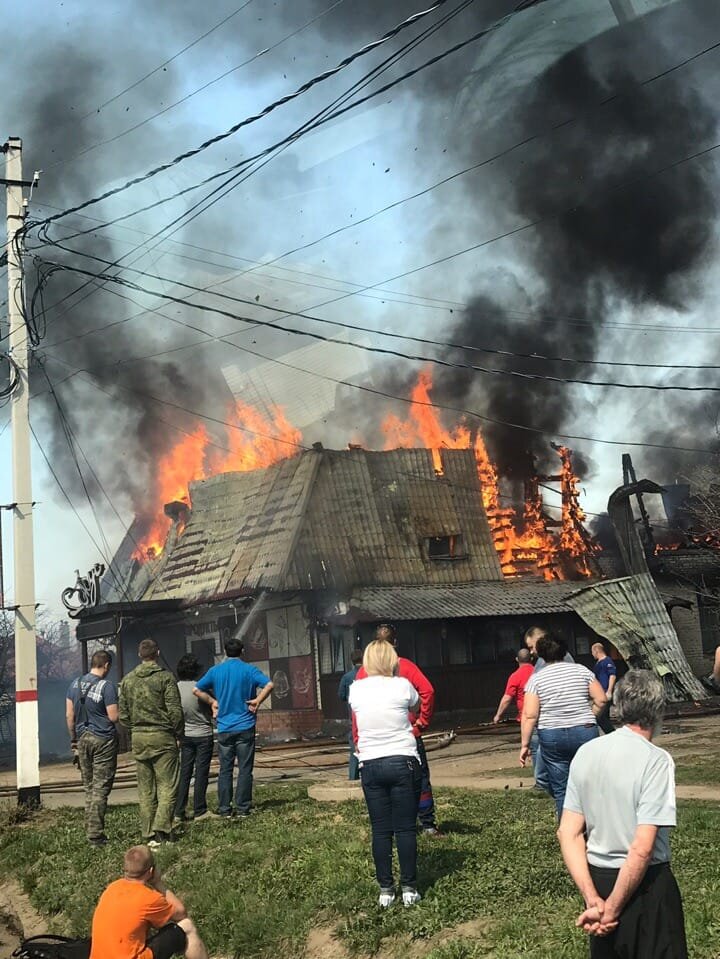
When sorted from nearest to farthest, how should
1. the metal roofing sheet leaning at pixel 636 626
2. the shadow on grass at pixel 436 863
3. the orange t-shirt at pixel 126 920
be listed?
the orange t-shirt at pixel 126 920, the shadow on grass at pixel 436 863, the metal roofing sheet leaning at pixel 636 626

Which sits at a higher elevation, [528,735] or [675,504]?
[675,504]

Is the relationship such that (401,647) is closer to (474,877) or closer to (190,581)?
(190,581)

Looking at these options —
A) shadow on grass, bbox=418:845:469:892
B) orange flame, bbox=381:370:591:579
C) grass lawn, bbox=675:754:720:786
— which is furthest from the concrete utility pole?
orange flame, bbox=381:370:591:579

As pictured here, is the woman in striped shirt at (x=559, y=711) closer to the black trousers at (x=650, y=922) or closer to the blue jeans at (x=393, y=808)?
the blue jeans at (x=393, y=808)

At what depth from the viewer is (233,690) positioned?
1060 centimetres

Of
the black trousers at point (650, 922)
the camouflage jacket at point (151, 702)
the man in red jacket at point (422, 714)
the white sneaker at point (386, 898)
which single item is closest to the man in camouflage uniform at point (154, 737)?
the camouflage jacket at point (151, 702)

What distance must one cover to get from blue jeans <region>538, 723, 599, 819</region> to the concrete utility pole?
Answer: 7634mm

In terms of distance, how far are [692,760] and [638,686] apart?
12.2 m

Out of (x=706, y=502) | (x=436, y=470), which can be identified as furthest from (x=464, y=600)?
(x=706, y=502)

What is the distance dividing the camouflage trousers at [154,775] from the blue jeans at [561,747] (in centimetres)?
381

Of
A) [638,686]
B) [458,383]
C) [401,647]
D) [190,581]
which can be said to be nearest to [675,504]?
[458,383]

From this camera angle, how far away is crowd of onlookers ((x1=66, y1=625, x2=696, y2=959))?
3.97 metres

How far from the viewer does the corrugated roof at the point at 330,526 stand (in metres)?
27.9

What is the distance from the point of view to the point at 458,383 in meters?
34.5
